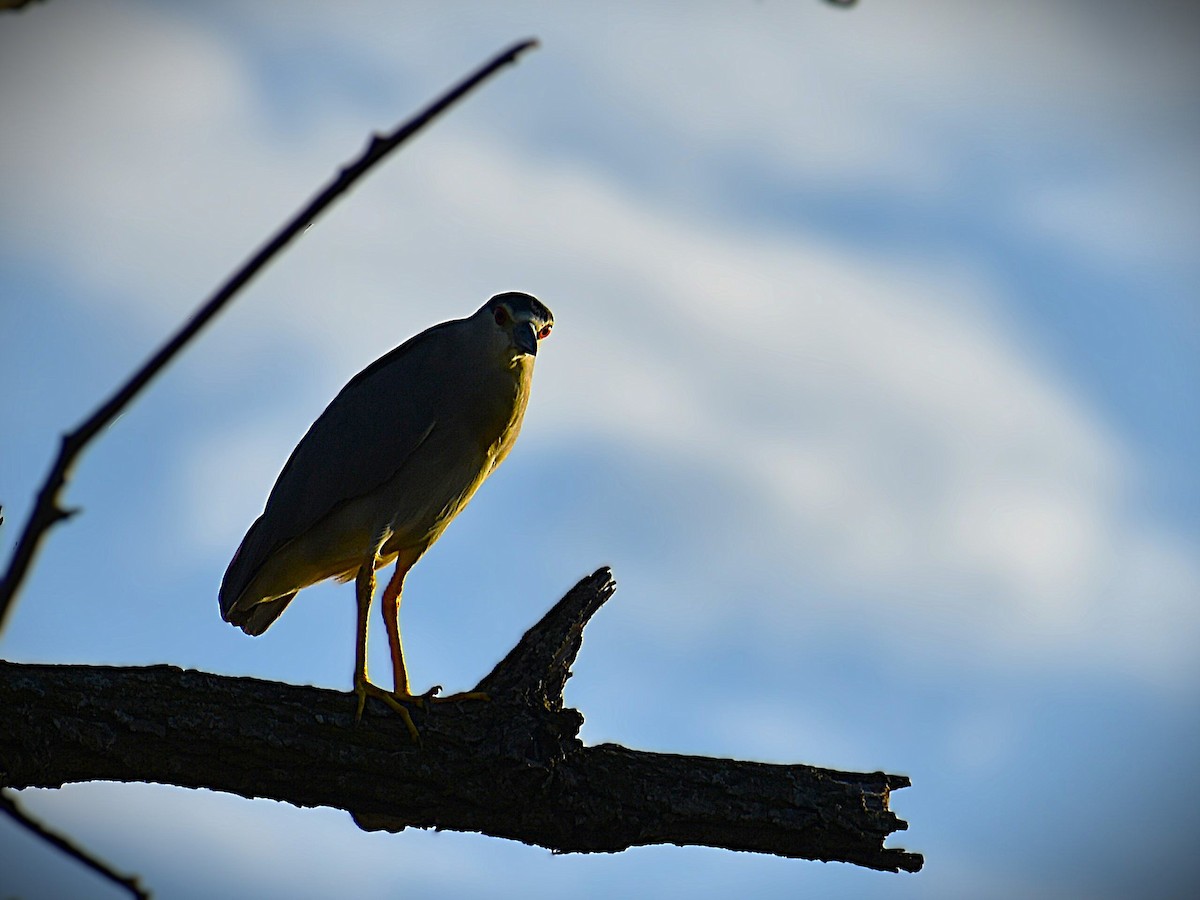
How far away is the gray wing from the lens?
16.1 feet

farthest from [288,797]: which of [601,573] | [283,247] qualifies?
[283,247]

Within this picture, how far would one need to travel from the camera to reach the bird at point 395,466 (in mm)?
4891

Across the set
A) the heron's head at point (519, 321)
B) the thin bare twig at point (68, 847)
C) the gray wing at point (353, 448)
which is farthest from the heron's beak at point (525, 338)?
the thin bare twig at point (68, 847)

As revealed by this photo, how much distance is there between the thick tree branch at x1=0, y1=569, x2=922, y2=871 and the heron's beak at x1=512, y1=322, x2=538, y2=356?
5.13ft

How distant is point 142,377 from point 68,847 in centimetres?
42

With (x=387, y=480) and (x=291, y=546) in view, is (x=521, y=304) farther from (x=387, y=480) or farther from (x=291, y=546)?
(x=291, y=546)

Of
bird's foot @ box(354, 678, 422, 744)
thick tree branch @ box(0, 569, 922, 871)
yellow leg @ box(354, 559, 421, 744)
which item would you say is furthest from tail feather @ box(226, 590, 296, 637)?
thick tree branch @ box(0, 569, 922, 871)

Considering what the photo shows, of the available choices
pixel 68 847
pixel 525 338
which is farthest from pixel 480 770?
pixel 68 847

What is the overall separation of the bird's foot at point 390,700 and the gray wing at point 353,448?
107cm

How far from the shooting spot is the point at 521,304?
5176 millimetres

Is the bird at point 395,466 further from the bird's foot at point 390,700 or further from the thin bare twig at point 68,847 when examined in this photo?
the thin bare twig at point 68,847

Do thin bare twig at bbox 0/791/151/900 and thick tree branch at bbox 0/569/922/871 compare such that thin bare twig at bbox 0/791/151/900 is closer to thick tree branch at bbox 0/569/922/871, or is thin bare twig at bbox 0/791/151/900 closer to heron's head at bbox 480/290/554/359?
thick tree branch at bbox 0/569/922/871

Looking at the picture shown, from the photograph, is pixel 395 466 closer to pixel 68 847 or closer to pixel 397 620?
pixel 397 620

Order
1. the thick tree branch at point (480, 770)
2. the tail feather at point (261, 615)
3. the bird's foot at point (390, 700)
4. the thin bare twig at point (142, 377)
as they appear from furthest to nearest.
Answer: the tail feather at point (261, 615)
the bird's foot at point (390, 700)
the thick tree branch at point (480, 770)
the thin bare twig at point (142, 377)
